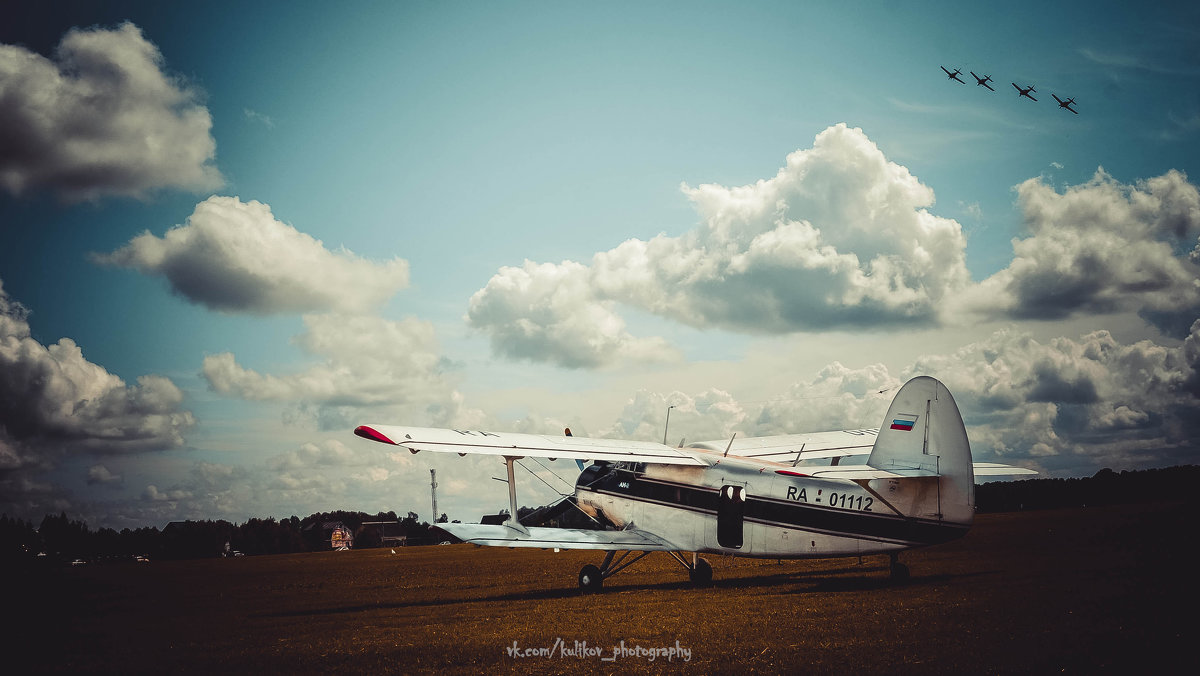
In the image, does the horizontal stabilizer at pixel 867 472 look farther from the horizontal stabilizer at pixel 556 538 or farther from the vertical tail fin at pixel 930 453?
the horizontal stabilizer at pixel 556 538

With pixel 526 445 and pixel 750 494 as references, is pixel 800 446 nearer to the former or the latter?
pixel 750 494

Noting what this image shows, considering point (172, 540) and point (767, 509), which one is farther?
point (172, 540)

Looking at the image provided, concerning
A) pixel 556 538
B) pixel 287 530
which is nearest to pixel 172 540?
pixel 287 530

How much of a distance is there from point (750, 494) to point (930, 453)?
11.4ft

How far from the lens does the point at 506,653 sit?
810cm

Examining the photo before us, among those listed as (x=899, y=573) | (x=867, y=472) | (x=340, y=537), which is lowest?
(x=340, y=537)

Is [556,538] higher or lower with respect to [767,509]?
lower

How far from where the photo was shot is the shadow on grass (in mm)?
12922

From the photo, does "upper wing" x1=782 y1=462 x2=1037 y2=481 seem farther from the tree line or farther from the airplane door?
the tree line

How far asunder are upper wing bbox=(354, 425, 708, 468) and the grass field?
2.75m

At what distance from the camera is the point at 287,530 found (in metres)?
78.7

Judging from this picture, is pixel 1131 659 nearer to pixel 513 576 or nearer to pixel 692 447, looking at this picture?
pixel 692 447

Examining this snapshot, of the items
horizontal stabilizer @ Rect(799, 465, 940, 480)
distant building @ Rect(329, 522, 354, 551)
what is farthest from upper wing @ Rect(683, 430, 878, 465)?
distant building @ Rect(329, 522, 354, 551)

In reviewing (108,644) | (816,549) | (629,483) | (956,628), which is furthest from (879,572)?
(108,644)
